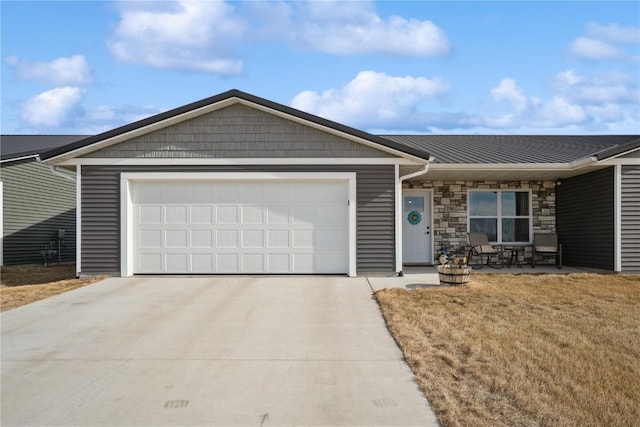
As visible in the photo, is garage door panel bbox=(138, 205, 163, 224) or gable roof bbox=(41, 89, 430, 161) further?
garage door panel bbox=(138, 205, 163, 224)

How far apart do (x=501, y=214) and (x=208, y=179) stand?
783cm

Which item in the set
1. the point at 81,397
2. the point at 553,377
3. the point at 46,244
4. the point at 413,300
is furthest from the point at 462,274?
the point at 46,244

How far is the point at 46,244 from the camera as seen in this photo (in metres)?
17.0

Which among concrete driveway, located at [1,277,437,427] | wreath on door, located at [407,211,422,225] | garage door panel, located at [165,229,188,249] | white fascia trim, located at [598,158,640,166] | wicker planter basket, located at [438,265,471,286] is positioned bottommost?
concrete driveway, located at [1,277,437,427]

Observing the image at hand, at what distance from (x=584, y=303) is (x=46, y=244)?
49.2 feet

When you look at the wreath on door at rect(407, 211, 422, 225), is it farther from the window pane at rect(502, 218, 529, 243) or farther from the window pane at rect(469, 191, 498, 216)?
the window pane at rect(502, 218, 529, 243)

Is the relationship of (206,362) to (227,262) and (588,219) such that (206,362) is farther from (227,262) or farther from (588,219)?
(588,219)

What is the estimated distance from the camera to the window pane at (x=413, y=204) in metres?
14.6

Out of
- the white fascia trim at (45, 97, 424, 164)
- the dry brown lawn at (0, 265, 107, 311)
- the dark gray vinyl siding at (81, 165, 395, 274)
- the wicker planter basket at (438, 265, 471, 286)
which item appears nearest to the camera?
the dry brown lawn at (0, 265, 107, 311)

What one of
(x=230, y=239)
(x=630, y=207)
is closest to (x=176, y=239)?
(x=230, y=239)

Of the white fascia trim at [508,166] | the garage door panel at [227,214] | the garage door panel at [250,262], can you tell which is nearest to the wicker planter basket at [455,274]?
the white fascia trim at [508,166]

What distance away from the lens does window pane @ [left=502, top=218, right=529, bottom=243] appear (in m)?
14.7

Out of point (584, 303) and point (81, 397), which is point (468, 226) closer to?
point (584, 303)

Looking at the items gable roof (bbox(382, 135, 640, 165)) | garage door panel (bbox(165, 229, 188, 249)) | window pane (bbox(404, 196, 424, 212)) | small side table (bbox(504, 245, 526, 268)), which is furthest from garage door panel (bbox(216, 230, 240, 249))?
small side table (bbox(504, 245, 526, 268))
